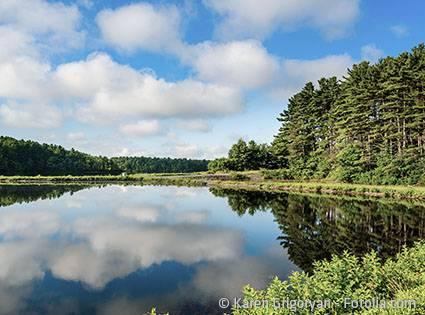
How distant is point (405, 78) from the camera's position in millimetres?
49438

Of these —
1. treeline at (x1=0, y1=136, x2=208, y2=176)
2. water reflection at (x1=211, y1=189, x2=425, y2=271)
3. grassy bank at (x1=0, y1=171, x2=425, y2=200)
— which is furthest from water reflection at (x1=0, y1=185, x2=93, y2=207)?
treeline at (x1=0, y1=136, x2=208, y2=176)

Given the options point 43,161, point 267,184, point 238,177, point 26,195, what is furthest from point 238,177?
point 43,161

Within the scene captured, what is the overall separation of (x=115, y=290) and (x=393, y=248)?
13.1 meters

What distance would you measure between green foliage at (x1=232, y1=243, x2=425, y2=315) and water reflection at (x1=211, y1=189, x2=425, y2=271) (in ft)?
21.3

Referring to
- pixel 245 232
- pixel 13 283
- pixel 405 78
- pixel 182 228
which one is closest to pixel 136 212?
pixel 182 228

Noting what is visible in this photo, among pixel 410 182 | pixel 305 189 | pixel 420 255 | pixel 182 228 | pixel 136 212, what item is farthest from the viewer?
pixel 305 189

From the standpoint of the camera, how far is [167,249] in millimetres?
18969

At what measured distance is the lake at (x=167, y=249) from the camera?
11969mm

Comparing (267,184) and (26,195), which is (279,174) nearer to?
(267,184)

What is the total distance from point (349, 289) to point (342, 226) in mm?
18351

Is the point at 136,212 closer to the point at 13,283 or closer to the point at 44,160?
the point at 13,283

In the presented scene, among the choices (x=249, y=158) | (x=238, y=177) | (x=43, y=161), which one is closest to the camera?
(x=238, y=177)

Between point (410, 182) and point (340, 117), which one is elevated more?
point (340, 117)

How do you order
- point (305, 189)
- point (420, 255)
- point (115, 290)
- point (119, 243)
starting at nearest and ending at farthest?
1. point (420, 255)
2. point (115, 290)
3. point (119, 243)
4. point (305, 189)
